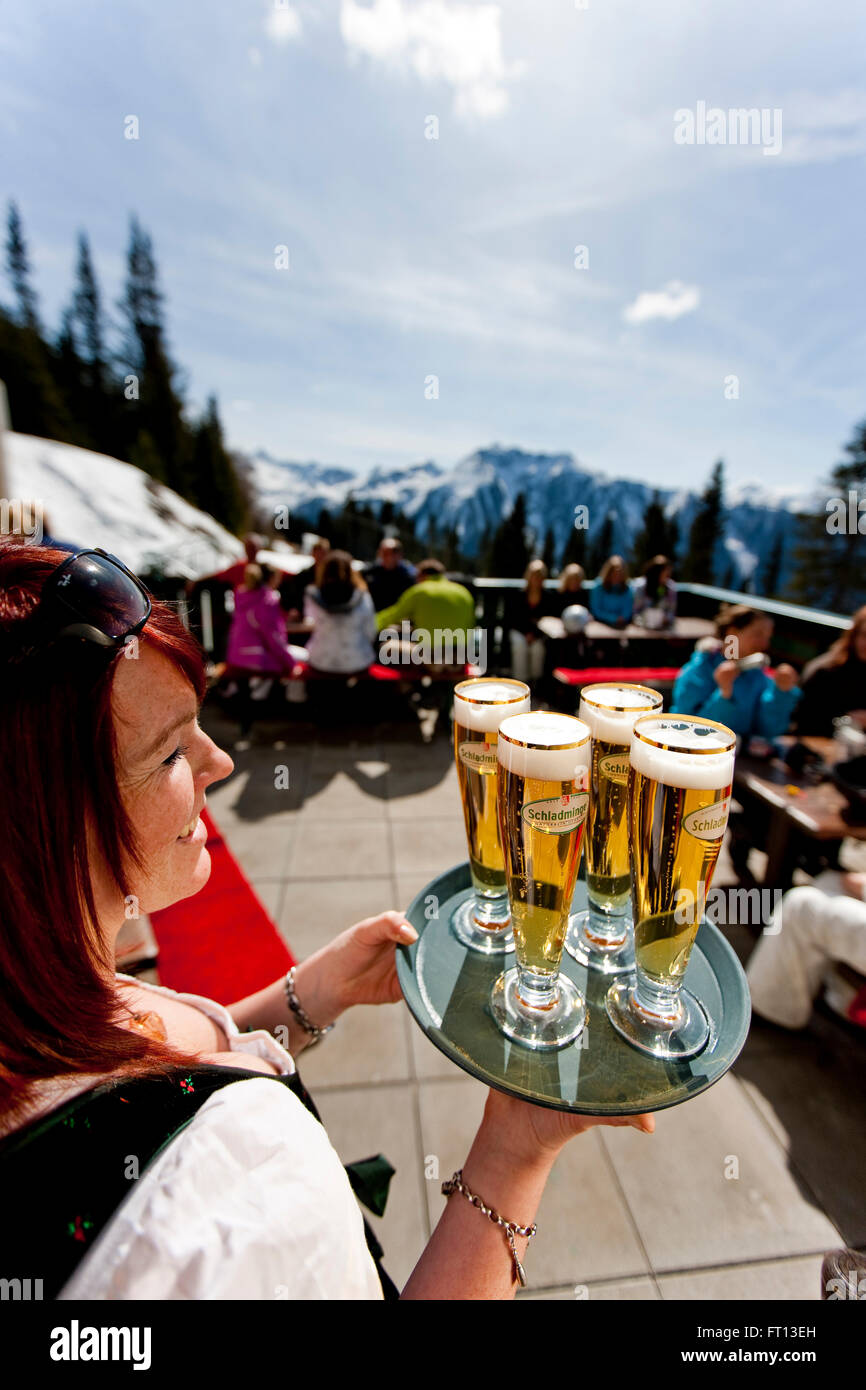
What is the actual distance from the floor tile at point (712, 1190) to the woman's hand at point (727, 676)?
1.95m

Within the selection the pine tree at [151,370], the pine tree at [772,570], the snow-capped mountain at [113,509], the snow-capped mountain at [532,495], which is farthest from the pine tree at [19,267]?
the snow-capped mountain at [532,495]

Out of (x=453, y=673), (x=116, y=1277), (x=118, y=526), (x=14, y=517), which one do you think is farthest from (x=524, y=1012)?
(x=118, y=526)

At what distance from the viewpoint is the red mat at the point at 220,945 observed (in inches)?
70.0

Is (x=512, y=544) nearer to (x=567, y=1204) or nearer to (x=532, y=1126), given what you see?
(x=567, y=1204)

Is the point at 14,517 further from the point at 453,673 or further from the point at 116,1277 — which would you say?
the point at 116,1277

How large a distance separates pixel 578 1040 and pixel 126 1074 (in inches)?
25.8

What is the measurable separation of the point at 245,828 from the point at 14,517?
90.2 inches

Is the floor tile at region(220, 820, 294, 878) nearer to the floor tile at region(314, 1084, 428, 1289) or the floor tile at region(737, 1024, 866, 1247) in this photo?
the floor tile at region(314, 1084, 428, 1289)

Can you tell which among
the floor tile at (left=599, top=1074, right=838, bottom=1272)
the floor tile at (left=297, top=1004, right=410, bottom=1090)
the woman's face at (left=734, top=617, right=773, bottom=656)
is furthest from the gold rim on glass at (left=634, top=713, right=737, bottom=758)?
the woman's face at (left=734, top=617, right=773, bottom=656)

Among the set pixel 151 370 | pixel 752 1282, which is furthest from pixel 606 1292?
pixel 151 370

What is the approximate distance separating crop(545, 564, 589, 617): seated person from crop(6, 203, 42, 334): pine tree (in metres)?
46.5

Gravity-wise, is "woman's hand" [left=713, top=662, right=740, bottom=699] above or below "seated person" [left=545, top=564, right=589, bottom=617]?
below

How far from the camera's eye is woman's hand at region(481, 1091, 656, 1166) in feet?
→ 2.78
